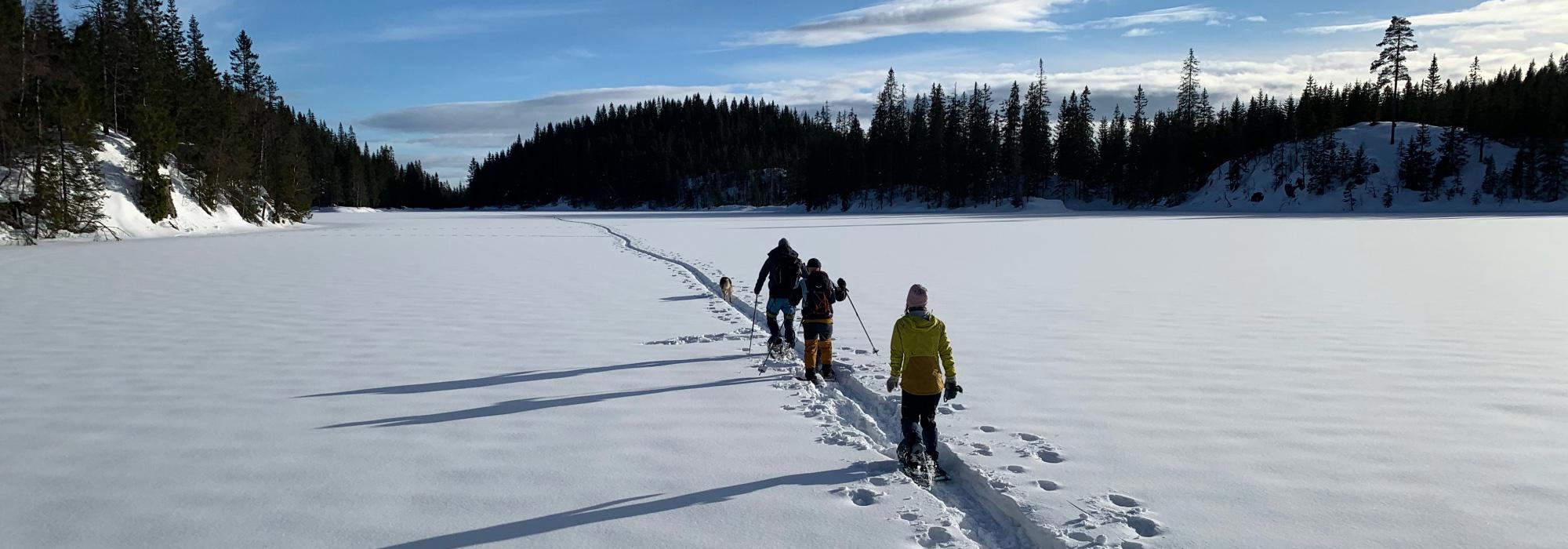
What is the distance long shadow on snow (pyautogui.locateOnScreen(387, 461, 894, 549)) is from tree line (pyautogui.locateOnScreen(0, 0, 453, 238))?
35.3 meters

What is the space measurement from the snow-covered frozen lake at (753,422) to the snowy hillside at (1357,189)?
65.4m

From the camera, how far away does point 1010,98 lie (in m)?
95.2

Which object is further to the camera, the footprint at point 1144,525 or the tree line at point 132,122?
the tree line at point 132,122

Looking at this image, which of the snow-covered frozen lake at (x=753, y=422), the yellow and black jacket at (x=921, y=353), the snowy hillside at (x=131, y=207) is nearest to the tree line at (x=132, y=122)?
the snowy hillside at (x=131, y=207)

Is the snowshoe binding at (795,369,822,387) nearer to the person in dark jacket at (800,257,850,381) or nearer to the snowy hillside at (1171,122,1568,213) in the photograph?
the person in dark jacket at (800,257,850,381)

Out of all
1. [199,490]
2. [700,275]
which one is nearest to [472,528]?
[199,490]

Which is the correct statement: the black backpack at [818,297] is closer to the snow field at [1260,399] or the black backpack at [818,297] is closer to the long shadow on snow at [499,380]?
the snow field at [1260,399]

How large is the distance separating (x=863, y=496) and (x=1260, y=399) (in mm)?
4260

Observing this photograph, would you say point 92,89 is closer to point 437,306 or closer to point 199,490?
point 437,306

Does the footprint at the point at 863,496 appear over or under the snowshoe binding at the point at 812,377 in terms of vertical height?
under

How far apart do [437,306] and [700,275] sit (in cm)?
651

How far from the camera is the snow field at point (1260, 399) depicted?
4305mm

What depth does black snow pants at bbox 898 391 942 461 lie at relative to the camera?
5.02 m

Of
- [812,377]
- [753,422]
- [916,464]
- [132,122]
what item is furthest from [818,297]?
[132,122]
